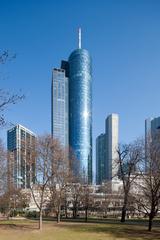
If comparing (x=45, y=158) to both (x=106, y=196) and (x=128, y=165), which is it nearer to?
(x=128, y=165)

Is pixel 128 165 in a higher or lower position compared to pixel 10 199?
higher

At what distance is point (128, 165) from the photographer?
2318 inches

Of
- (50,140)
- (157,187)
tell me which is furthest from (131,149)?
(157,187)

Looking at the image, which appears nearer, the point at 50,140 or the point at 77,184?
the point at 50,140

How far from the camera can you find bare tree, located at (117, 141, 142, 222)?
55.2 meters

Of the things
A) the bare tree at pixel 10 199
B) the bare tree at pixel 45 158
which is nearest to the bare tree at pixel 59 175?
the bare tree at pixel 45 158

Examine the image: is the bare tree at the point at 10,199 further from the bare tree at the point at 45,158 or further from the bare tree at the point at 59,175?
the bare tree at the point at 45,158

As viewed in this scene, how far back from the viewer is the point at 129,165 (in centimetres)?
5812

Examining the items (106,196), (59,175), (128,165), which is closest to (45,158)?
(59,175)

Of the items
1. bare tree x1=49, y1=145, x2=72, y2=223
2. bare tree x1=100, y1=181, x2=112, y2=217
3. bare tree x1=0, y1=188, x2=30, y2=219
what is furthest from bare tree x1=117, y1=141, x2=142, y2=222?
bare tree x1=100, y1=181, x2=112, y2=217

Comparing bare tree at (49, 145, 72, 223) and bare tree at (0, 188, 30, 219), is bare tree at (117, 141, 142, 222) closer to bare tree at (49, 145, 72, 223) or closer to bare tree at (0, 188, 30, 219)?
bare tree at (49, 145, 72, 223)

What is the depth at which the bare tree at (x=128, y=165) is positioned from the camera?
2173 inches

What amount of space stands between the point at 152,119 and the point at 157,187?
4930 inches

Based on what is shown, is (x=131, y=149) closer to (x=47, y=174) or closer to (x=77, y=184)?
(x=47, y=174)
